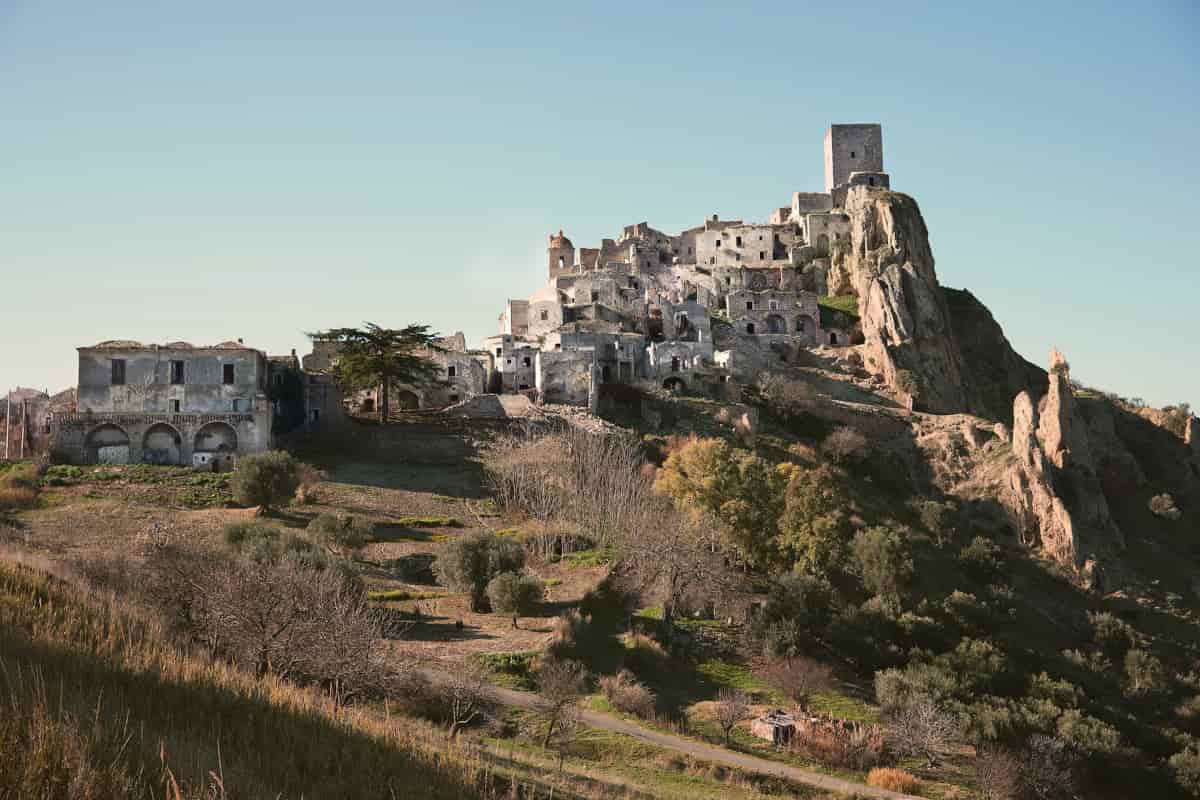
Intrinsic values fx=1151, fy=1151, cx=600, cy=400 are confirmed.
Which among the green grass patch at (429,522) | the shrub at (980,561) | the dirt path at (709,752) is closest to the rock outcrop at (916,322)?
the shrub at (980,561)

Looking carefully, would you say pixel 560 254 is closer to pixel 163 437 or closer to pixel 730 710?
pixel 163 437

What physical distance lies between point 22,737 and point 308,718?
4530 mm

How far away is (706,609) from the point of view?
35000 mm

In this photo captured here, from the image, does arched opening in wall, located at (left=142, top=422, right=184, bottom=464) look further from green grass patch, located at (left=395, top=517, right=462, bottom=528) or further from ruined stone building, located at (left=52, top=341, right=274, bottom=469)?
green grass patch, located at (left=395, top=517, right=462, bottom=528)

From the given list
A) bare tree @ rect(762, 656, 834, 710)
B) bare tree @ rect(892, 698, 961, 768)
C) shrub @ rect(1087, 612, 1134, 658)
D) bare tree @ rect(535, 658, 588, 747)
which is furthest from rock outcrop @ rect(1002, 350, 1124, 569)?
bare tree @ rect(535, 658, 588, 747)

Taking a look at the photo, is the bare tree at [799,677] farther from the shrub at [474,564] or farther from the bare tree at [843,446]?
the bare tree at [843,446]

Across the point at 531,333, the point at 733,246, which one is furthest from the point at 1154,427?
the point at 531,333

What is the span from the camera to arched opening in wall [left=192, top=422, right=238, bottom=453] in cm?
4688

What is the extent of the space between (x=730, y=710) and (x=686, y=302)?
45204 mm

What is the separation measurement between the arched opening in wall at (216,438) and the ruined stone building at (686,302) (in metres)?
14.9

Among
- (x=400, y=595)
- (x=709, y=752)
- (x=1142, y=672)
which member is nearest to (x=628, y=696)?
(x=709, y=752)

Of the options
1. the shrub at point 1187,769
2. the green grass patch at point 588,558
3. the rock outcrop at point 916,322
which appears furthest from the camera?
the rock outcrop at point 916,322

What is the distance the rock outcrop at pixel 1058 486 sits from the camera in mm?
54094

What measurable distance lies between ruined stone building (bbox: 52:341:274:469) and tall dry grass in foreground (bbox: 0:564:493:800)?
3196 cm
